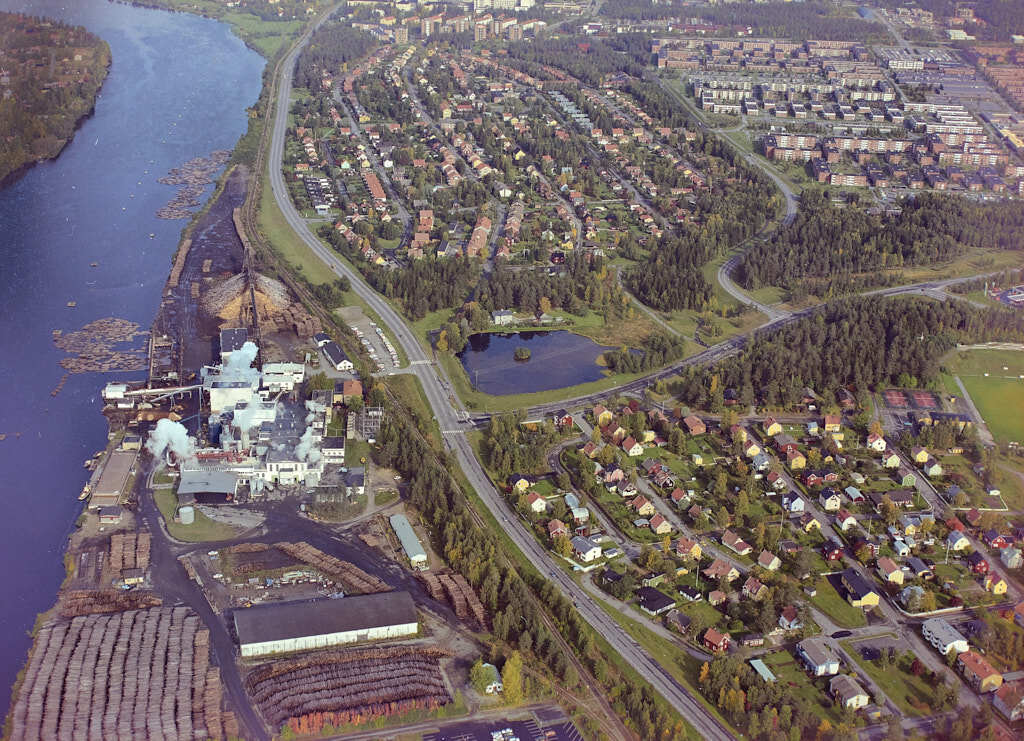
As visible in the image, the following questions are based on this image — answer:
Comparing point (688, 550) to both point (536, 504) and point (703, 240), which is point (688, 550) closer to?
point (536, 504)

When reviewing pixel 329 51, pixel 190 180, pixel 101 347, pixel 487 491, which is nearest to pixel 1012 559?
pixel 487 491

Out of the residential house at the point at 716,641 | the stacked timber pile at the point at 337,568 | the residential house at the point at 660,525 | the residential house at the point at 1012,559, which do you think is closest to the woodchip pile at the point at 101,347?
the stacked timber pile at the point at 337,568

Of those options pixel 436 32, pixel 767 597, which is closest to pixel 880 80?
pixel 436 32

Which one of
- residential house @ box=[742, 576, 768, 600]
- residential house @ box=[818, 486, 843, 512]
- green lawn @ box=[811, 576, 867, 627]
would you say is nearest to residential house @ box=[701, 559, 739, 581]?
residential house @ box=[742, 576, 768, 600]

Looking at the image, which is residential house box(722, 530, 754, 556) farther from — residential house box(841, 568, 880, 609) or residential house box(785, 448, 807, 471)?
residential house box(785, 448, 807, 471)

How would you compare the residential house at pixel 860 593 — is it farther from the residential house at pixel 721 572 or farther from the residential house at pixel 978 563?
the residential house at pixel 978 563

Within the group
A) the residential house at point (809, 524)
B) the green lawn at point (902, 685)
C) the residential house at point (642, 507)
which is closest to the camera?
the green lawn at point (902, 685)
